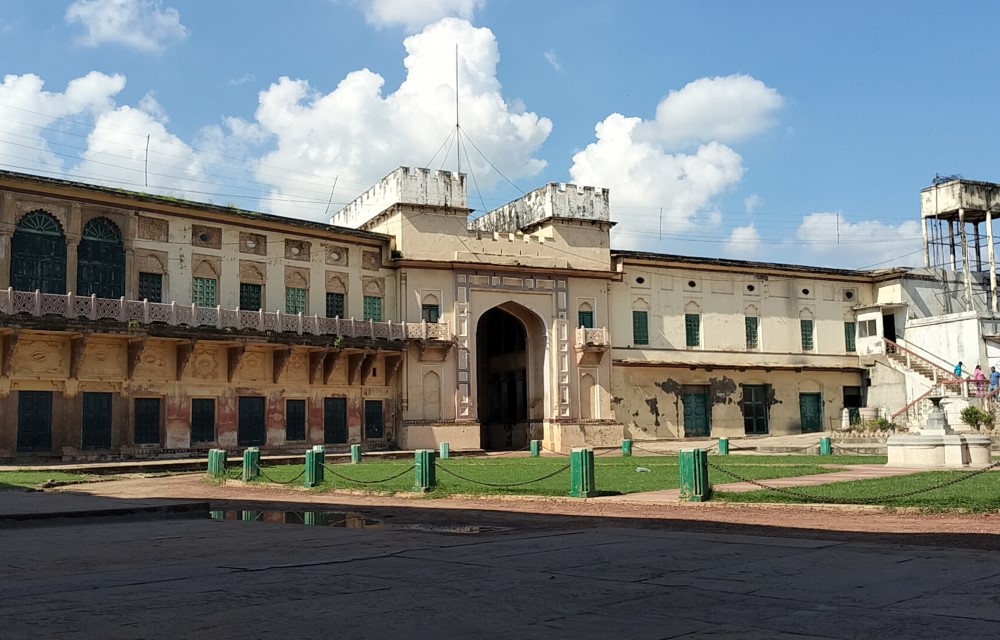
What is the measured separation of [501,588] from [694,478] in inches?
328

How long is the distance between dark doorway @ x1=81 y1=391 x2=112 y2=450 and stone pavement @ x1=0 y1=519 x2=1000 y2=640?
20.2m

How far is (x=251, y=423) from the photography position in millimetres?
33969

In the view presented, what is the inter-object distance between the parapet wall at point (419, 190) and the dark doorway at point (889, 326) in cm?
2216

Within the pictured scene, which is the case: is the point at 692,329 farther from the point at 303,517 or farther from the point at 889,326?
the point at 303,517

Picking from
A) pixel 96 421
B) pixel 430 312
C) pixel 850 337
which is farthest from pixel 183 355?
pixel 850 337

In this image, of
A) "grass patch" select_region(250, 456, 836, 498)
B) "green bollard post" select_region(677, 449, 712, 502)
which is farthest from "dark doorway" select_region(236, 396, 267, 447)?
"green bollard post" select_region(677, 449, 712, 502)

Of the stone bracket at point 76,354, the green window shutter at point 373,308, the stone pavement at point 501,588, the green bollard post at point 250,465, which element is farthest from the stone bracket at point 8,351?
the stone pavement at point 501,588

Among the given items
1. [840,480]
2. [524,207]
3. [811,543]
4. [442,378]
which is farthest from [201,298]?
[811,543]

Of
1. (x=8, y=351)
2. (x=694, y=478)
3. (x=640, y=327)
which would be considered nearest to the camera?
(x=694, y=478)

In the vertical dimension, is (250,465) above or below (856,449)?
above

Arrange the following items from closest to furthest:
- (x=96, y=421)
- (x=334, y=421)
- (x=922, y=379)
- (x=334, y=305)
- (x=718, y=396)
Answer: (x=96, y=421)
(x=334, y=421)
(x=334, y=305)
(x=922, y=379)
(x=718, y=396)

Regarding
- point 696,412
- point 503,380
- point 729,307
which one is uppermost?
point 729,307

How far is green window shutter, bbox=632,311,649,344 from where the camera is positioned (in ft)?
138

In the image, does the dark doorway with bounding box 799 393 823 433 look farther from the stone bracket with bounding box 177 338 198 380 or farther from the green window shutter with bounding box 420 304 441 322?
the stone bracket with bounding box 177 338 198 380
